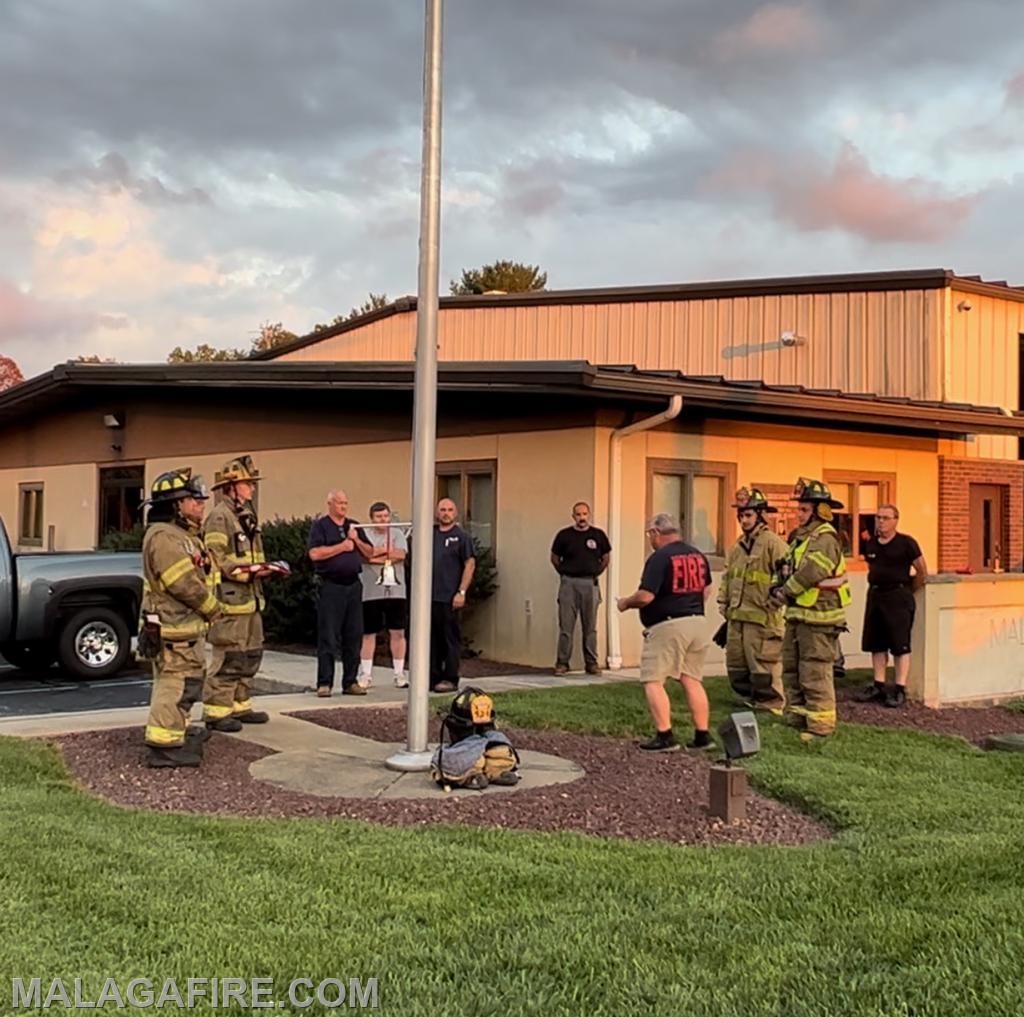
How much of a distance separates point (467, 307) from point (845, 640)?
11.8m

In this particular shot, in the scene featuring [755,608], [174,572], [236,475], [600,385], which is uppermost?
[600,385]

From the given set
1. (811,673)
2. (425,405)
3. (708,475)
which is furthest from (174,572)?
(708,475)

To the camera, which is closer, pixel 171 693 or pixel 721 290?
pixel 171 693

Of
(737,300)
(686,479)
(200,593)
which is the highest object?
(737,300)

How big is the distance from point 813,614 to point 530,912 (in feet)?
17.2

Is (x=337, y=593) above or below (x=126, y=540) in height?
below

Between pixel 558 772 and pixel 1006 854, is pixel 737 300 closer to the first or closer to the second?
pixel 558 772

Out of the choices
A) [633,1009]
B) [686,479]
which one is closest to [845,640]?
[686,479]

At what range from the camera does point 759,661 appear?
10266 millimetres

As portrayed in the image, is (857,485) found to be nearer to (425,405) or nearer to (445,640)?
(445,640)

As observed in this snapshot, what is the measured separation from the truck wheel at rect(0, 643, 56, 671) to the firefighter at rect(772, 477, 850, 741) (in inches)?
298

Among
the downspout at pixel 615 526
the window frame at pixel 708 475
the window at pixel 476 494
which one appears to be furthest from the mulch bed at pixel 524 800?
the window at pixel 476 494

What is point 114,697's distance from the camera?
1141 centimetres

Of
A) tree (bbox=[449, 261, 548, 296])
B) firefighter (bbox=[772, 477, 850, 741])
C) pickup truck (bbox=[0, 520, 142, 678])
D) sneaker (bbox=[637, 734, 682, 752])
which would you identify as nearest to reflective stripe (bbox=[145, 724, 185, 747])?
sneaker (bbox=[637, 734, 682, 752])
